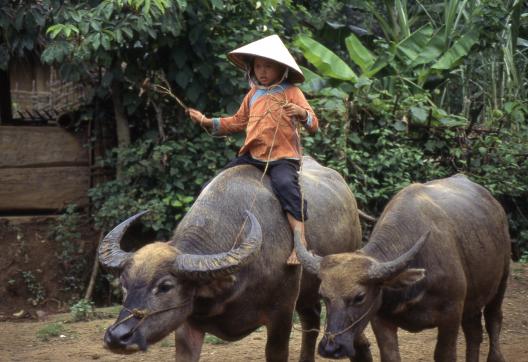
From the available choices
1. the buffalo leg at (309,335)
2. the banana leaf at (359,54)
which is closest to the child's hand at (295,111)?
the buffalo leg at (309,335)

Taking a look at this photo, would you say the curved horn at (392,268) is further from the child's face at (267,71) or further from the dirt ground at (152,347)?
the dirt ground at (152,347)

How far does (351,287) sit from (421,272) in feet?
1.37

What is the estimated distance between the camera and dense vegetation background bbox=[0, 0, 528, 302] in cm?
803

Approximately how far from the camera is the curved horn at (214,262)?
14.7 ft

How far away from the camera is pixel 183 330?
486 cm

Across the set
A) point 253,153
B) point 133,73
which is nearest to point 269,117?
point 253,153

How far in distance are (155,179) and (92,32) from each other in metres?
1.78

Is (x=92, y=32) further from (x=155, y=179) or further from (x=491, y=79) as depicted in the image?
(x=491, y=79)

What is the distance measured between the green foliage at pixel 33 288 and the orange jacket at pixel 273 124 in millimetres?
4304

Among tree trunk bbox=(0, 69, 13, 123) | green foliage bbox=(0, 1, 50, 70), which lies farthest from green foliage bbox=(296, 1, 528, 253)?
tree trunk bbox=(0, 69, 13, 123)

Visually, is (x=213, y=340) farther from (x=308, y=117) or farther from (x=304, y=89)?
(x=304, y=89)

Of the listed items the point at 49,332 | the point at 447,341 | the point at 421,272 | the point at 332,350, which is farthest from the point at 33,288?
the point at 421,272

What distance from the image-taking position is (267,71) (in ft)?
17.9

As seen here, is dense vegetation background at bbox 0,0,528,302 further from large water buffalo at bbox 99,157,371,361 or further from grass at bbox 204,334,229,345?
large water buffalo at bbox 99,157,371,361
